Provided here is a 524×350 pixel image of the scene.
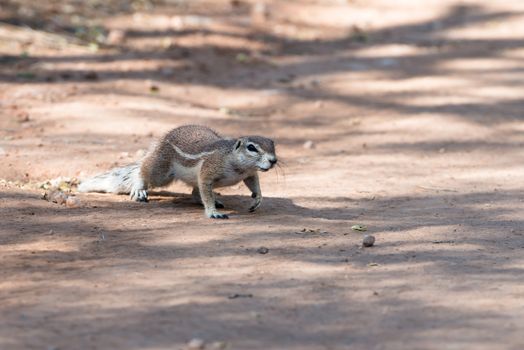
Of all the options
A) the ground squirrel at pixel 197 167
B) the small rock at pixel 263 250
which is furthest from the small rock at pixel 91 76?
the small rock at pixel 263 250

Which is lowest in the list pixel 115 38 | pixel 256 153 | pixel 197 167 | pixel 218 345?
pixel 218 345

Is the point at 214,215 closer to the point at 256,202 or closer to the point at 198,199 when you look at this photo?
the point at 256,202

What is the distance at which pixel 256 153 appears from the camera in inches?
267

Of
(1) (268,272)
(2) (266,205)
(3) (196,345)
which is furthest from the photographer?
(2) (266,205)

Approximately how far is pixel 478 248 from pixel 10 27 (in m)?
9.52

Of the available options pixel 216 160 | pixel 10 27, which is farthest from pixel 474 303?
pixel 10 27

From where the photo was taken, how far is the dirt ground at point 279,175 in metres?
4.76

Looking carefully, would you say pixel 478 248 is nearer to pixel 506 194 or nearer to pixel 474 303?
pixel 474 303

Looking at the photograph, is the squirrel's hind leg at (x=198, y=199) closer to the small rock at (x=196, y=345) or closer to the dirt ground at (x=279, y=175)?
the dirt ground at (x=279, y=175)

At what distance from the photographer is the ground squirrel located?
6852 mm

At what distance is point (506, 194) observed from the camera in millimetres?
7887

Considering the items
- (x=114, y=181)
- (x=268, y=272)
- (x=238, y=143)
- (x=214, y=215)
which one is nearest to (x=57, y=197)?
(x=114, y=181)

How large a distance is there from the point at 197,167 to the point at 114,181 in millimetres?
912

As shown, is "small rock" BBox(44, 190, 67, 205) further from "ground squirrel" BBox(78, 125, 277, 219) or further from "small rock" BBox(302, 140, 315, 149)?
"small rock" BBox(302, 140, 315, 149)
